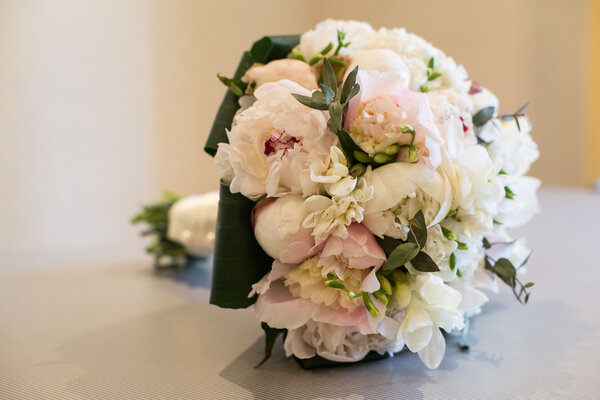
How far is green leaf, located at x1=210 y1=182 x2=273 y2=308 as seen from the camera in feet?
1.86

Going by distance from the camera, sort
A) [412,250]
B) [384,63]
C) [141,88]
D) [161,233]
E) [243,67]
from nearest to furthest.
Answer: [412,250] < [384,63] < [243,67] < [161,233] < [141,88]

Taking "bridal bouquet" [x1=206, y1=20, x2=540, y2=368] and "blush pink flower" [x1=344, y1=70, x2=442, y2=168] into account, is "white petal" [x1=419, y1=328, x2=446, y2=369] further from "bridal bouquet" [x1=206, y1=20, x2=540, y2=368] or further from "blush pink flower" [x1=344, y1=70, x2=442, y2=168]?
"blush pink flower" [x1=344, y1=70, x2=442, y2=168]

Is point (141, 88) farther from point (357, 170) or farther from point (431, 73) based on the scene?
point (357, 170)

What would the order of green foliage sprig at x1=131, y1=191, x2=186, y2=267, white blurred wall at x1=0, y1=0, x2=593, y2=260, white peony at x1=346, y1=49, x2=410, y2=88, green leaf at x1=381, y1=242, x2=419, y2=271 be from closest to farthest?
green leaf at x1=381, y1=242, x2=419, y2=271
white peony at x1=346, y1=49, x2=410, y2=88
green foliage sprig at x1=131, y1=191, x2=186, y2=267
white blurred wall at x1=0, y1=0, x2=593, y2=260

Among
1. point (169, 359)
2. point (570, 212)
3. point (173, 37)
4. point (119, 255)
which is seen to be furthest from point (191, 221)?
point (173, 37)

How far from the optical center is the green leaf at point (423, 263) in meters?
0.49

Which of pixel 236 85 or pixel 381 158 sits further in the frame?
pixel 236 85

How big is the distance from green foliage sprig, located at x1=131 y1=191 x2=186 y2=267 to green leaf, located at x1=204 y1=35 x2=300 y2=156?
0.59 meters

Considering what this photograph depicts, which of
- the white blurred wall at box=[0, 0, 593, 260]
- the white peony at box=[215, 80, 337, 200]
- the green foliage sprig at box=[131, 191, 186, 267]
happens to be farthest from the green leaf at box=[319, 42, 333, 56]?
the white blurred wall at box=[0, 0, 593, 260]

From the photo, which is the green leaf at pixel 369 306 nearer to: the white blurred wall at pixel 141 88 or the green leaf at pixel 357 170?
the green leaf at pixel 357 170

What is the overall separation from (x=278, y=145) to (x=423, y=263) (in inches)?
6.7

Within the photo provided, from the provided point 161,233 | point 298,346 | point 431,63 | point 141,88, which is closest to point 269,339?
point 298,346

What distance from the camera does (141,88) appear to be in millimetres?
2445

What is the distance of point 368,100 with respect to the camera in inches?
20.5
